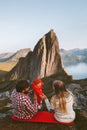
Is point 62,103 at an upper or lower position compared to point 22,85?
lower

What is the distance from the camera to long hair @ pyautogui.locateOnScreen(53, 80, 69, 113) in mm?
15561

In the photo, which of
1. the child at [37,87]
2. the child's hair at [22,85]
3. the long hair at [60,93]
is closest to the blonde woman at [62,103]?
the long hair at [60,93]

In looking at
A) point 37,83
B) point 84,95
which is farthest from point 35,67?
point 37,83

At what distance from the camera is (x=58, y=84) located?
1553 cm

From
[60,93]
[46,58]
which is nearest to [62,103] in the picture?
[60,93]

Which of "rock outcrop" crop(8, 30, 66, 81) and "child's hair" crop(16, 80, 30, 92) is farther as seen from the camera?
"rock outcrop" crop(8, 30, 66, 81)

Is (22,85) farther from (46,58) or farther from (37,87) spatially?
(46,58)

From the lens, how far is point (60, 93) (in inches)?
618

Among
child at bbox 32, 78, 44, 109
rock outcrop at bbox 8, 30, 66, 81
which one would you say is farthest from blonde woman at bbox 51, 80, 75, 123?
rock outcrop at bbox 8, 30, 66, 81

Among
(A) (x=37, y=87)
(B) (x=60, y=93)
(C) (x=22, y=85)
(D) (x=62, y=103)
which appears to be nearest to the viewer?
(B) (x=60, y=93)

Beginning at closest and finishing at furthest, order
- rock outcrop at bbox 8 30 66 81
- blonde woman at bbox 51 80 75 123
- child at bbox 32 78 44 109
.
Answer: blonde woman at bbox 51 80 75 123
child at bbox 32 78 44 109
rock outcrop at bbox 8 30 66 81

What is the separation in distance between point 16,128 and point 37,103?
223 centimetres

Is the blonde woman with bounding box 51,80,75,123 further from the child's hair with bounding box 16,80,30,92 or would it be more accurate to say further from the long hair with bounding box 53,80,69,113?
the child's hair with bounding box 16,80,30,92

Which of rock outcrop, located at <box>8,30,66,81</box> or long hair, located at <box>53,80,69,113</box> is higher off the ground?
rock outcrop, located at <box>8,30,66,81</box>
